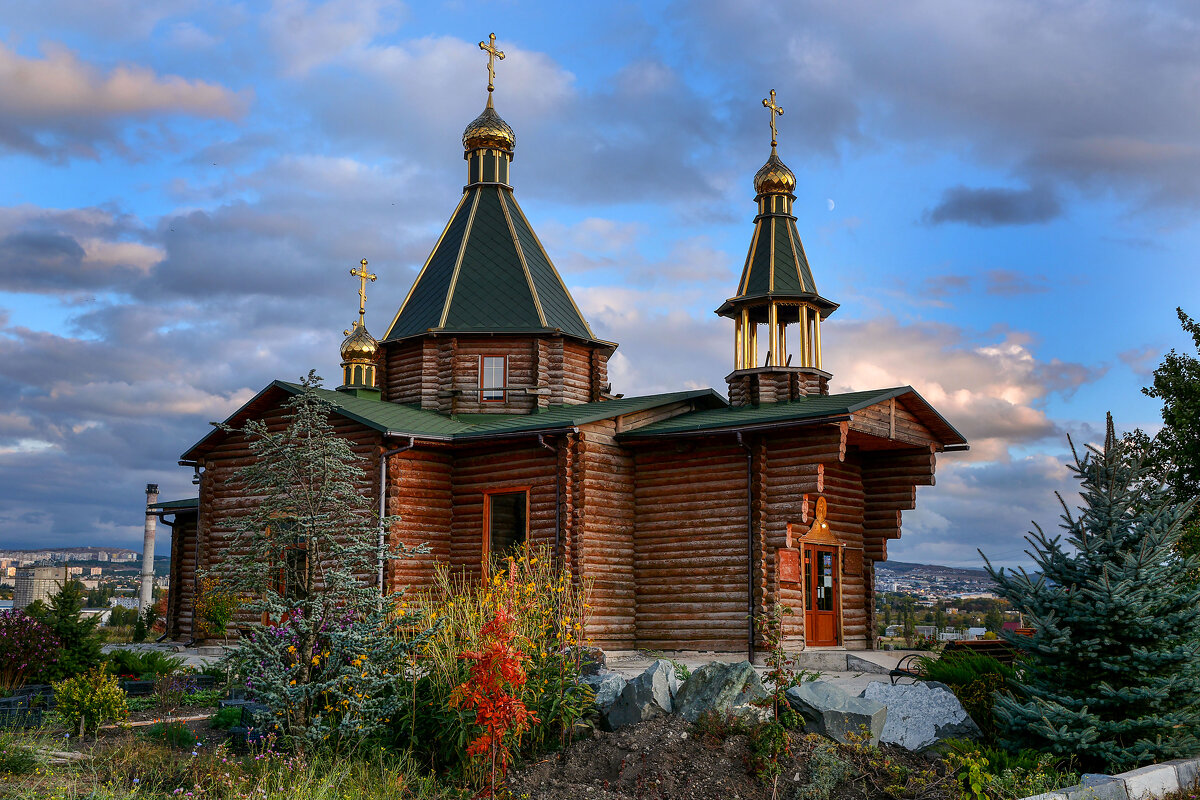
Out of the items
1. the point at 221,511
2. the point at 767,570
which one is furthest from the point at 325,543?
the point at 221,511

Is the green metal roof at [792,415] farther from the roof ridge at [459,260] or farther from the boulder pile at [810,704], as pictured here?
the boulder pile at [810,704]

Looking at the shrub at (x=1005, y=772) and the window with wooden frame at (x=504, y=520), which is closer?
the shrub at (x=1005, y=772)

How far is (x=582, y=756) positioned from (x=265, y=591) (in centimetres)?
327

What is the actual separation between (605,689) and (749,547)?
7571mm

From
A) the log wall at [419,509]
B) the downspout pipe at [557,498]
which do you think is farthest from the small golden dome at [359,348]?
the downspout pipe at [557,498]

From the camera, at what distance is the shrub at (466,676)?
930 cm

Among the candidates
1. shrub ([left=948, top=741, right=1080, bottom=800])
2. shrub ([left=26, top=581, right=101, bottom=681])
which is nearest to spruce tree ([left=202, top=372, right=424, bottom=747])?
shrub ([left=26, top=581, right=101, bottom=681])

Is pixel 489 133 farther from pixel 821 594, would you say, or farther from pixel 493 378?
pixel 821 594

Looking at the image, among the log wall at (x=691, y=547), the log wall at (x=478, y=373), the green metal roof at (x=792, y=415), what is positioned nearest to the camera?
the green metal roof at (x=792, y=415)

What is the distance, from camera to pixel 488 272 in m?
23.9

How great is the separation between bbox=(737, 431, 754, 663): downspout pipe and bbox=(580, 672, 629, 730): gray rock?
693 centimetres

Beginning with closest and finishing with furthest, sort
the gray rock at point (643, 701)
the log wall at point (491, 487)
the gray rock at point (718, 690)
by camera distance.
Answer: the gray rock at point (718, 690) < the gray rock at point (643, 701) < the log wall at point (491, 487)

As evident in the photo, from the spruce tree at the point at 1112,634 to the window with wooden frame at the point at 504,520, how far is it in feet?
34.2

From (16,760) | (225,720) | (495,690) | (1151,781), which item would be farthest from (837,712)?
(16,760)
